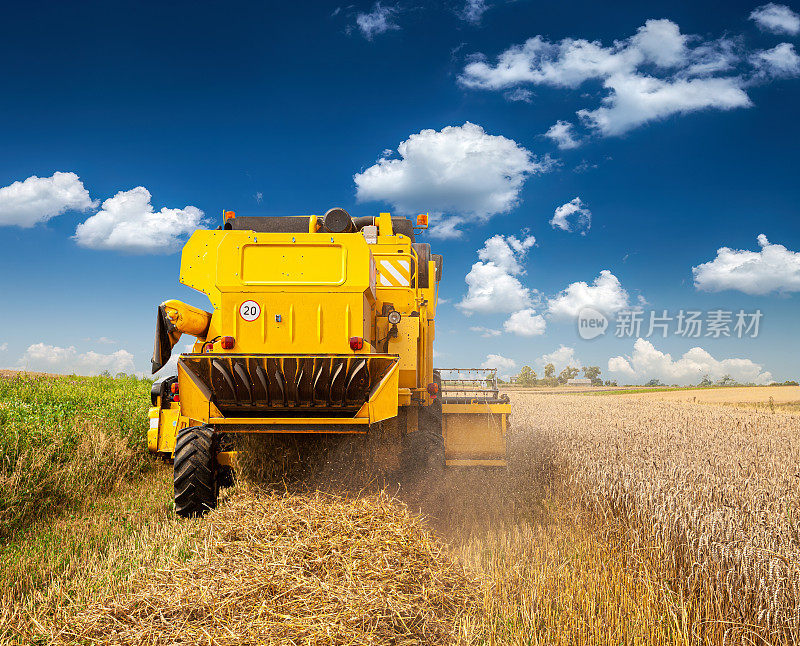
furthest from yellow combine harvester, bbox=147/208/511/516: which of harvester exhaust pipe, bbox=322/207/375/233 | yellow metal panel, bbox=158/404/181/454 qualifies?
harvester exhaust pipe, bbox=322/207/375/233

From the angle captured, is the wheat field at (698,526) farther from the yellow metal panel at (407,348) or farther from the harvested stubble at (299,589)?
the yellow metal panel at (407,348)

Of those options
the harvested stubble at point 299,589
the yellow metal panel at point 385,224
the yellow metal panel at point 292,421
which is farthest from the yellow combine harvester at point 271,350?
the yellow metal panel at point 385,224

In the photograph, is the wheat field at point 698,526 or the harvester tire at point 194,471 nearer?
the wheat field at point 698,526

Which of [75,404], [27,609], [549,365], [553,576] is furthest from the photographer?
[549,365]

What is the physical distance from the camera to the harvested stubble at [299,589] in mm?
2986

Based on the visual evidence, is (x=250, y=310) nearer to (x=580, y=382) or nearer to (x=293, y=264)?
(x=293, y=264)

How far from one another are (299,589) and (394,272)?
3507 millimetres

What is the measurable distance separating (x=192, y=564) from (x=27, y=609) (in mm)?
1147

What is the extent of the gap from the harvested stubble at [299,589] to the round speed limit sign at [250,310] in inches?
65.7

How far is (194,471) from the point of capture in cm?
483

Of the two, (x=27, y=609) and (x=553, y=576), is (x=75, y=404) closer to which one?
(x=27, y=609)

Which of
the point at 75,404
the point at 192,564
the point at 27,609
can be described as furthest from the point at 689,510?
the point at 75,404

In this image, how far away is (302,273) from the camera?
4973 mm

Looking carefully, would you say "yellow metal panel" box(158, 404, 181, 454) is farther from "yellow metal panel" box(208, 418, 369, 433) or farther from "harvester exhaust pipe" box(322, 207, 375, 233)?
"harvester exhaust pipe" box(322, 207, 375, 233)
